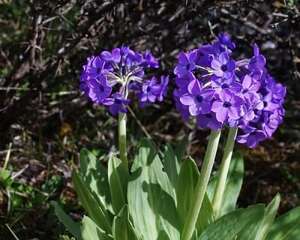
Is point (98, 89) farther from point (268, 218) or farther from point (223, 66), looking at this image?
point (268, 218)

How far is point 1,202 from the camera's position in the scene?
125 inches

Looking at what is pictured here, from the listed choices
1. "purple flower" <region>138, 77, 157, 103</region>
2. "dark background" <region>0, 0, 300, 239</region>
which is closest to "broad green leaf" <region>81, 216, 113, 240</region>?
"purple flower" <region>138, 77, 157, 103</region>

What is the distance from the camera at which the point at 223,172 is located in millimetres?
2383

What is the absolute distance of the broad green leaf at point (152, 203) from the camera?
2350 mm

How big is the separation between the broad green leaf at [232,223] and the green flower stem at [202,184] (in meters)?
0.06

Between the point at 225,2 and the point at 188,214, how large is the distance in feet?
3.93

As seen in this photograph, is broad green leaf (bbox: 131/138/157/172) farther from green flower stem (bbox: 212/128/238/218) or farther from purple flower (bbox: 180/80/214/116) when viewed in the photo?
purple flower (bbox: 180/80/214/116)

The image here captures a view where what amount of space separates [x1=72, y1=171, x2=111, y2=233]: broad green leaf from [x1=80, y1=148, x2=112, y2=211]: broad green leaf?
0.13m

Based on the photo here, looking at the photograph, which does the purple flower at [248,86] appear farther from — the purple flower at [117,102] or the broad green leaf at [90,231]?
the broad green leaf at [90,231]

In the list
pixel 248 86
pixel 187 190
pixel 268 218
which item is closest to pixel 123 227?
pixel 187 190

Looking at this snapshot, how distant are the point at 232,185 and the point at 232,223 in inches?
18.0

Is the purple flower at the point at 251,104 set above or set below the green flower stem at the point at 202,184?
above

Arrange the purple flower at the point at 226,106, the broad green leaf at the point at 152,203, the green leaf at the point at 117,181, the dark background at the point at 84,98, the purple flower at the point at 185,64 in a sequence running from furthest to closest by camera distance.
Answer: the dark background at the point at 84,98 < the green leaf at the point at 117,181 < the broad green leaf at the point at 152,203 < the purple flower at the point at 185,64 < the purple flower at the point at 226,106

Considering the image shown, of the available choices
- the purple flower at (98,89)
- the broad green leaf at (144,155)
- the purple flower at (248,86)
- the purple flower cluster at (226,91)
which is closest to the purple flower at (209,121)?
the purple flower cluster at (226,91)
